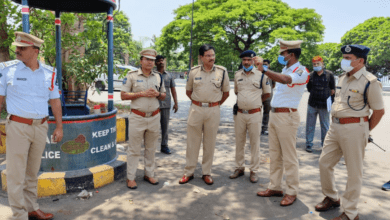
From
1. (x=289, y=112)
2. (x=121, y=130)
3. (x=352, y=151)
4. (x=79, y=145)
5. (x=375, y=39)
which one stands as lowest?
(x=121, y=130)

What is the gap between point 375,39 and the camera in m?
41.6

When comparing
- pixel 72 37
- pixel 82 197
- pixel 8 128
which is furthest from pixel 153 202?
pixel 72 37

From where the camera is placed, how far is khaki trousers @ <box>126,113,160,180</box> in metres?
4.25

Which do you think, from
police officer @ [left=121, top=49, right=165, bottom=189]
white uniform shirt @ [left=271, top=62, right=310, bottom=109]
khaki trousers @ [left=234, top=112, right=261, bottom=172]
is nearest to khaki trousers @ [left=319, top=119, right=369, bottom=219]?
white uniform shirt @ [left=271, top=62, right=310, bottom=109]

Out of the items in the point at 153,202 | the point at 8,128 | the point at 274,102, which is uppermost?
the point at 274,102

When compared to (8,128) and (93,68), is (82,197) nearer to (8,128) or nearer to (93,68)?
(8,128)

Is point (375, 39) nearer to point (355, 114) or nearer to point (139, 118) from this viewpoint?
point (355, 114)

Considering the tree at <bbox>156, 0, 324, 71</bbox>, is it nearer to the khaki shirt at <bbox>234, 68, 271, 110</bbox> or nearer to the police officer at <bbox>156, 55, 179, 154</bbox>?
the police officer at <bbox>156, 55, 179, 154</bbox>

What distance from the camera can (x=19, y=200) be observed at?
2984 millimetres

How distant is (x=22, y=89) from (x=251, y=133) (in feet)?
10.4

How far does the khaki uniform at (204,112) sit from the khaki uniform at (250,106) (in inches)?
11.4

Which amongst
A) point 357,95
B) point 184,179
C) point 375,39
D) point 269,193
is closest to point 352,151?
point 357,95

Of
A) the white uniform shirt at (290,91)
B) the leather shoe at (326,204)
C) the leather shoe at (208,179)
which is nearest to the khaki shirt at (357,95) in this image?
the white uniform shirt at (290,91)

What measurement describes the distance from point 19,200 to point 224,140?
5011 millimetres
